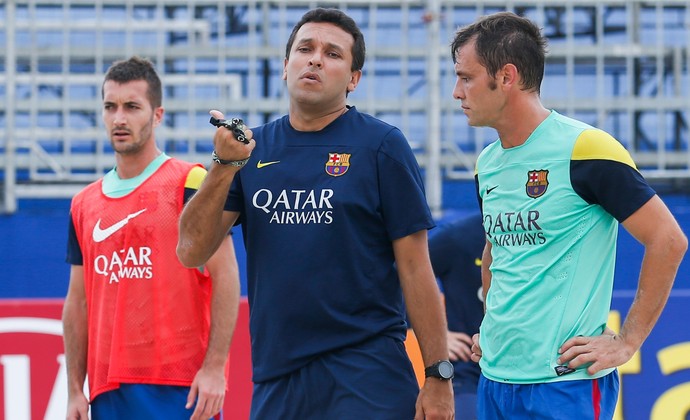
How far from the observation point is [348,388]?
3432 millimetres

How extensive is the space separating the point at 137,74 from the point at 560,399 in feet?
8.06

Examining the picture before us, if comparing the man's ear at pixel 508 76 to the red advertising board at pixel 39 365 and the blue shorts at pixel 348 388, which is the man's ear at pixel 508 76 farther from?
the red advertising board at pixel 39 365

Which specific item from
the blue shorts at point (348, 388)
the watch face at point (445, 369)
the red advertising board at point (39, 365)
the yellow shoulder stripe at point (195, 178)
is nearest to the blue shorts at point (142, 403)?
the yellow shoulder stripe at point (195, 178)

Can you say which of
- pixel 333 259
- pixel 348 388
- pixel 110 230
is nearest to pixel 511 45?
pixel 333 259

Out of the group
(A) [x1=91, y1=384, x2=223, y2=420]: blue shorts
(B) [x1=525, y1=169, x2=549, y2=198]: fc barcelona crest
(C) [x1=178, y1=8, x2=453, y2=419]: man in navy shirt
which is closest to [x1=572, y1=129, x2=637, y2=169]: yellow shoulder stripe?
(B) [x1=525, y1=169, x2=549, y2=198]: fc barcelona crest

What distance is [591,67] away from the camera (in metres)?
8.70

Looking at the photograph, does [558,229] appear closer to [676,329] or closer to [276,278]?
[276,278]

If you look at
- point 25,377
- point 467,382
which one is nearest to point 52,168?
point 25,377

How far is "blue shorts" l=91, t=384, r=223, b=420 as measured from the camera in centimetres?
433

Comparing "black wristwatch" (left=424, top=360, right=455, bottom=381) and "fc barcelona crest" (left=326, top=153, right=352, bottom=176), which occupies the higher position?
"fc barcelona crest" (left=326, top=153, right=352, bottom=176)

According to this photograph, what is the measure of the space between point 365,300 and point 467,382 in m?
1.83

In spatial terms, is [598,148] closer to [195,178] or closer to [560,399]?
[560,399]

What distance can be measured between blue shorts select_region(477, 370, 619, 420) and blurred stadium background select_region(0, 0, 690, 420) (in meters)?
4.50

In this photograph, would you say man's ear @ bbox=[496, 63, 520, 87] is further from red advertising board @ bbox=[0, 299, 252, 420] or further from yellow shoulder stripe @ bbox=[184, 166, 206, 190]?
red advertising board @ bbox=[0, 299, 252, 420]
